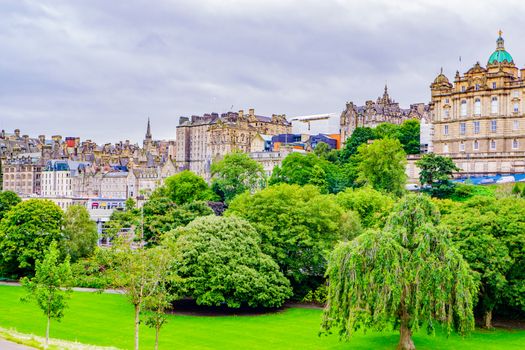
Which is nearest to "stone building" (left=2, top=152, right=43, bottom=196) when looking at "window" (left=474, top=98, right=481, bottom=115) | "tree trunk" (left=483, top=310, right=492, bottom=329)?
"window" (left=474, top=98, right=481, bottom=115)

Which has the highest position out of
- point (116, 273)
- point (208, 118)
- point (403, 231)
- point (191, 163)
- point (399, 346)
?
point (208, 118)

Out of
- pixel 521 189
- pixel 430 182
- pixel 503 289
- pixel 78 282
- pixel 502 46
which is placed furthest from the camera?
pixel 502 46

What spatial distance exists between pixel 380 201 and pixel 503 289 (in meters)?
23.3

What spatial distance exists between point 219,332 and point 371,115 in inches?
4451

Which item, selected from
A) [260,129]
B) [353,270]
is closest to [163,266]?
[353,270]

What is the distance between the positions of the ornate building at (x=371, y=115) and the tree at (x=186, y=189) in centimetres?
4843

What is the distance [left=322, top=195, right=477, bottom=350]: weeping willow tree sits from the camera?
34.7 metres

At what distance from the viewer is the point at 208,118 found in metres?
192

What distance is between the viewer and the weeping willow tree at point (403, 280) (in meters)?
34.7

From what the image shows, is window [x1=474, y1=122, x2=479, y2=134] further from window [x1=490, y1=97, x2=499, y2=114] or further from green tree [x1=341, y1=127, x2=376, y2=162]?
green tree [x1=341, y1=127, x2=376, y2=162]

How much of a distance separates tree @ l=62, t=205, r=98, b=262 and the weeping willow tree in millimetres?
36909

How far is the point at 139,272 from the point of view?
3372 cm

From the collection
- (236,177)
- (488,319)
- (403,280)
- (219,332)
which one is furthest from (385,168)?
(403,280)

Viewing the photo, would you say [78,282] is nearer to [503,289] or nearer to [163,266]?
[163,266]
